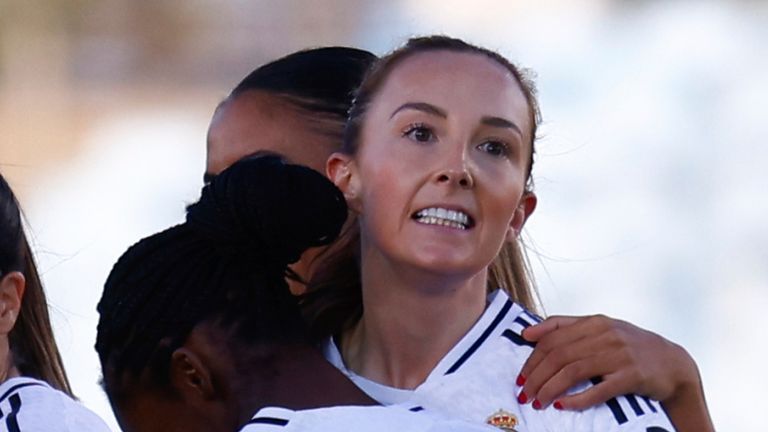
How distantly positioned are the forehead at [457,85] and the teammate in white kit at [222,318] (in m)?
0.30

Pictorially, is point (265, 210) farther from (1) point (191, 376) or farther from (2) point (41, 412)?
(2) point (41, 412)

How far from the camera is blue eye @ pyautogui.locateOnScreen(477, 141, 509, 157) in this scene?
190 cm

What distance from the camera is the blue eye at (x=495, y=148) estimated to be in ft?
6.22

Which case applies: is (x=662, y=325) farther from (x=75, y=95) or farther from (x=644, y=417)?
(x=644, y=417)

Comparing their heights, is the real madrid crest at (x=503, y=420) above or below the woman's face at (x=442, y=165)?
below

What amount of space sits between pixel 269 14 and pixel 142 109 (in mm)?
551

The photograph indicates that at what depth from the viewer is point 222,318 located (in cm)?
158

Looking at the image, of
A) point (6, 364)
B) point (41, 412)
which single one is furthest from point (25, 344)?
point (41, 412)

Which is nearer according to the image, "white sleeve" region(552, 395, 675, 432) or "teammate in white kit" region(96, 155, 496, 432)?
"teammate in white kit" region(96, 155, 496, 432)

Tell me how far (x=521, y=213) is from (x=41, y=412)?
60cm

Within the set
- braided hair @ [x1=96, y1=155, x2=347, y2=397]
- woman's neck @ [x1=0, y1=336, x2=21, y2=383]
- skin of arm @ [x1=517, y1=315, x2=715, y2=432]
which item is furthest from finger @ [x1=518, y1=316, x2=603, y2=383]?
woman's neck @ [x1=0, y1=336, x2=21, y2=383]

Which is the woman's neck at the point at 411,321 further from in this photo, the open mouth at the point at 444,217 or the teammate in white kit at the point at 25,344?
the teammate in white kit at the point at 25,344

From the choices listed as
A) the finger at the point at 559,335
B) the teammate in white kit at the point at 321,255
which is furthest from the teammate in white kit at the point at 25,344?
the finger at the point at 559,335

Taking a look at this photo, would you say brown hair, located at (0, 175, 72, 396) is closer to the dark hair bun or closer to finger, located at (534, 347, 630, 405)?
the dark hair bun
